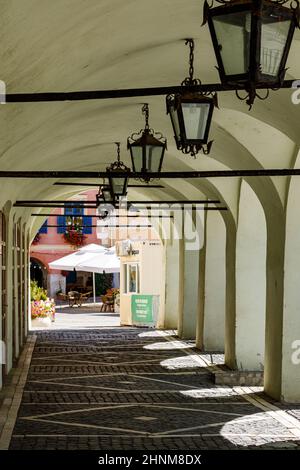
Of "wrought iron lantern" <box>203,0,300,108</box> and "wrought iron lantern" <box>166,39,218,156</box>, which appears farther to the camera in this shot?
"wrought iron lantern" <box>166,39,218,156</box>

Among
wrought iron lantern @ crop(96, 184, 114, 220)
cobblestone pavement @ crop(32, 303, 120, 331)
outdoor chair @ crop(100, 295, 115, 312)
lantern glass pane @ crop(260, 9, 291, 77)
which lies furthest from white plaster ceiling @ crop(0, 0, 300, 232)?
outdoor chair @ crop(100, 295, 115, 312)

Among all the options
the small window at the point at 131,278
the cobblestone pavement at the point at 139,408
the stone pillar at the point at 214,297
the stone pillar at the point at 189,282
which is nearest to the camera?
the cobblestone pavement at the point at 139,408

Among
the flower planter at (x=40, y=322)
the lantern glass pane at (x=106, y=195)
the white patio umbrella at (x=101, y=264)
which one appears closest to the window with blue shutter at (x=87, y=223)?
the white patio umbrella at (x=101, y=264)

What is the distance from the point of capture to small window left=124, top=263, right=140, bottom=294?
30.7 m

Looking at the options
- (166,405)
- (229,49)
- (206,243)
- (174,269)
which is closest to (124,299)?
(174,269)

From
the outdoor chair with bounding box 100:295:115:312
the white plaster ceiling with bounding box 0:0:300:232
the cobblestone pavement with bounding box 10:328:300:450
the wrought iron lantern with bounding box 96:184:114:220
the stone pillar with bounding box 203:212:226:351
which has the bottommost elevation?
the outdoor chair with bounding box 100:295:115:312

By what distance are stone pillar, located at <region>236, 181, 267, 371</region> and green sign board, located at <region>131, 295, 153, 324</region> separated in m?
12.6

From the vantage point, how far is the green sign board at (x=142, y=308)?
29.0 meters

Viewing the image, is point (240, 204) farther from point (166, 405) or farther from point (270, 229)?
point (166, 405)

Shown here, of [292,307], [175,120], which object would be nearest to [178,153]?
[292,307]

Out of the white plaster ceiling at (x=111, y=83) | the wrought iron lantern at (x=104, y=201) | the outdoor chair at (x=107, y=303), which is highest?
the white plaster ceiling at (x=111, y=83)

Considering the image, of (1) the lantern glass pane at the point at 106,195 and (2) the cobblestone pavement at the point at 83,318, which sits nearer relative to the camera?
(1) the lantern glass pane at the point at 106,195

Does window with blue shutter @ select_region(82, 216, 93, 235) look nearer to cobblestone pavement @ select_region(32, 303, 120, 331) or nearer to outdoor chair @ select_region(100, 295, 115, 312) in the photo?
cobblestone pavement @ select_region(32, 303, 120, 331)

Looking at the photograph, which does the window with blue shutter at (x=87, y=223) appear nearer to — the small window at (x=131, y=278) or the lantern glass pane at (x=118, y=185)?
the small window at (x=131, y=278)
